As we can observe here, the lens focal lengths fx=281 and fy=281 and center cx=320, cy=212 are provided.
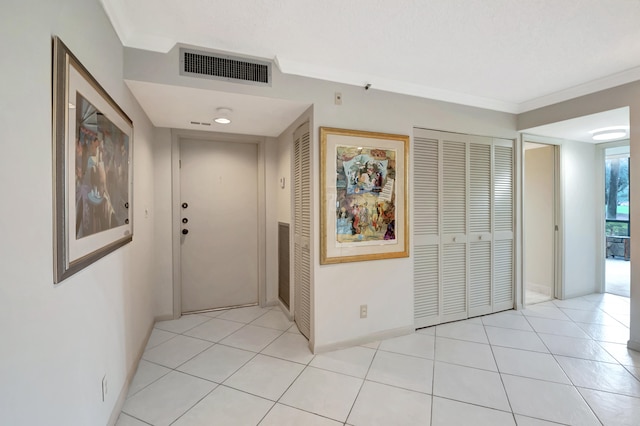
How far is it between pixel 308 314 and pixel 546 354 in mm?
2055

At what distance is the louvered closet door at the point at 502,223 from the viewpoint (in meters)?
3.21

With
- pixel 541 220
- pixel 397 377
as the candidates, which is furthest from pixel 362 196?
pixel 541 220

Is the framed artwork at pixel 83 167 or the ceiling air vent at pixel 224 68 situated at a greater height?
the ceiling air vent at pixel 224 68

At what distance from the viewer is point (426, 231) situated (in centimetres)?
288

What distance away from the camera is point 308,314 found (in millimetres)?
2605

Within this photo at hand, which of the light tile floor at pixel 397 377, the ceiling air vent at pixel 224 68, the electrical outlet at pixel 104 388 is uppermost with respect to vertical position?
the ceiling air vent at pixel 224 68

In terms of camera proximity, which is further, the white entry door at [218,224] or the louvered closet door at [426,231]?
the white entry door at [218,224]

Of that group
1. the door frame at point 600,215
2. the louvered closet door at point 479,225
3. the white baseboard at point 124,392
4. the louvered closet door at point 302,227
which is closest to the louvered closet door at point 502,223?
the louvered closet door at point 479,225

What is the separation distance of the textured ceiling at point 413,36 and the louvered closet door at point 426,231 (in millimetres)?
671

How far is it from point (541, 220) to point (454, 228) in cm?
184

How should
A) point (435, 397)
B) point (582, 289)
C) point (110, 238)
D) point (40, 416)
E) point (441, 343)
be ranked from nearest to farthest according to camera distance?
point (40, 416)
point (110, 238)
point (435, 397)
point (441, 343)
point (582, 289)

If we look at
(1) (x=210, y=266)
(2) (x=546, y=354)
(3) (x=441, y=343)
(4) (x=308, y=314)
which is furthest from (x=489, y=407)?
(1) (x=210, y=266)

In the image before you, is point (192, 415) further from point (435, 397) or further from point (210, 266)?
point (210, 266)

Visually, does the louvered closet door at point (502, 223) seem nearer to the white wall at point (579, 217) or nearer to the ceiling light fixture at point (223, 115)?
the white wall at point (579, 217)
